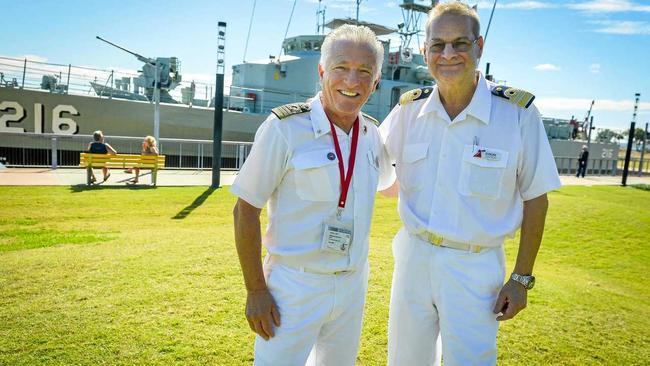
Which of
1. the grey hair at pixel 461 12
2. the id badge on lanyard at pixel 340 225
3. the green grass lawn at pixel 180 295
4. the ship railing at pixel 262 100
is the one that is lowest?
the green grass lawn at pixel 180 295

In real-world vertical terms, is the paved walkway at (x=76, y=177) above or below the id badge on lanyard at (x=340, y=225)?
below

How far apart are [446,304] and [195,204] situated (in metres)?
7.15

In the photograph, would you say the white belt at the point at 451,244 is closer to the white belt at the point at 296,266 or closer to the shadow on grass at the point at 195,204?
the white belt at the point at 296,266

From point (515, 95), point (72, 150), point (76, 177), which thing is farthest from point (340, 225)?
point (72, 150)

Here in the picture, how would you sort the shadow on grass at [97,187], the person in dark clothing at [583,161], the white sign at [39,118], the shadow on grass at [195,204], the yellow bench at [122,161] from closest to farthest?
the shadow on grass at [195,204] < the shadow on grass at [97,187] < the yellow bench at [122,161] < the white sign at [39,118] < the person in dark clothing at [583,161]

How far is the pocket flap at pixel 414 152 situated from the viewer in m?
2.31

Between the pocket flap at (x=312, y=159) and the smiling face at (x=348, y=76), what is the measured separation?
8.3 inches

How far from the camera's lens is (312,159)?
6.51 ft

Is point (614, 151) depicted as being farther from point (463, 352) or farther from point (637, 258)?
point (463, 352)

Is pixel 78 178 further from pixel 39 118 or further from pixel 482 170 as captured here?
pixel 482 170

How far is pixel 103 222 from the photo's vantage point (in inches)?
267

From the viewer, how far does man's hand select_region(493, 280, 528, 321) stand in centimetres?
214

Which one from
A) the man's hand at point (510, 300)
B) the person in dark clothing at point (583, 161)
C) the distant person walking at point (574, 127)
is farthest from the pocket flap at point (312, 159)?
the distant person walking at point (574, 127)

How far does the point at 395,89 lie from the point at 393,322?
20.1 metres
